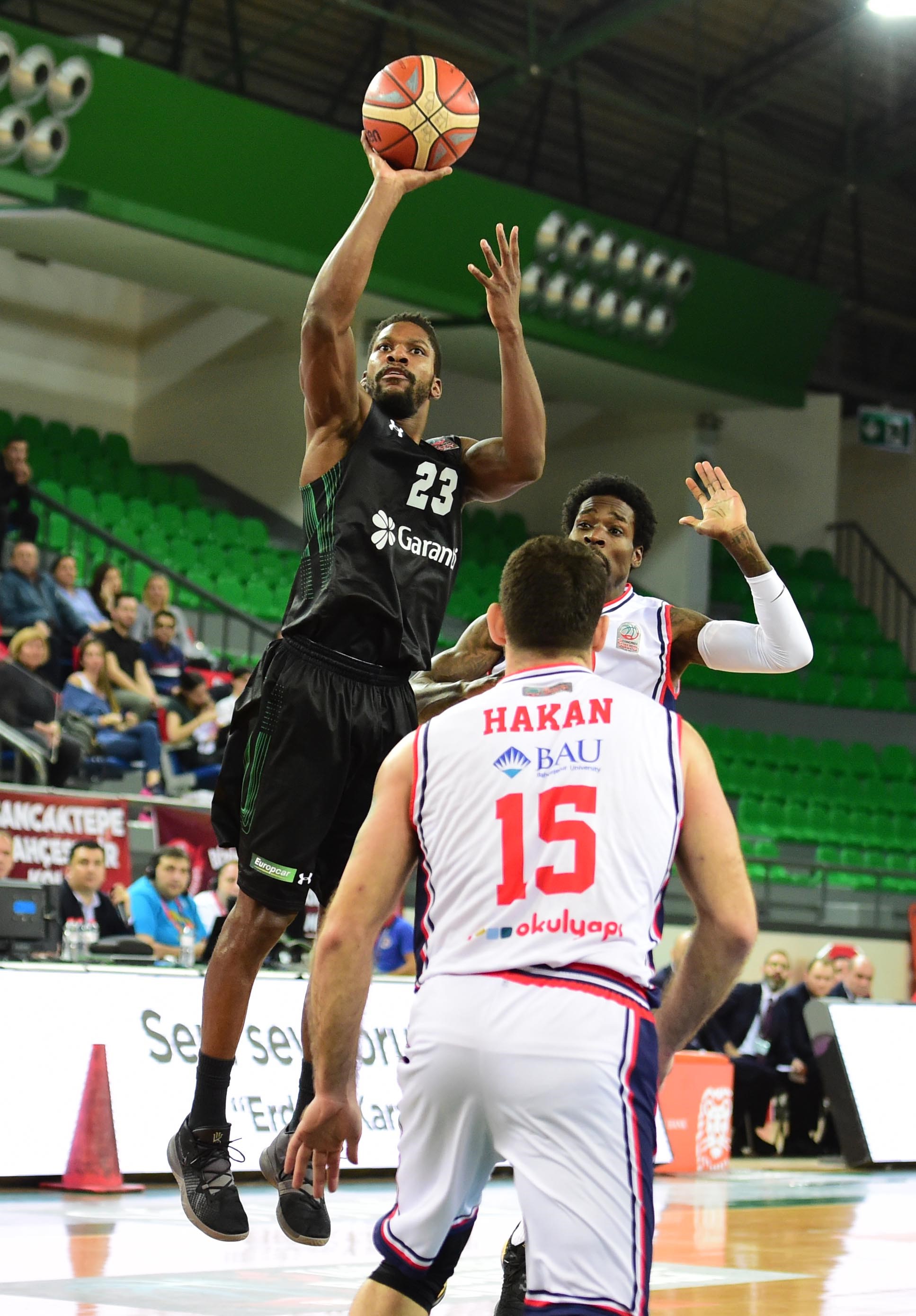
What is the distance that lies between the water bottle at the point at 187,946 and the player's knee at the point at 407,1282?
6515 mm

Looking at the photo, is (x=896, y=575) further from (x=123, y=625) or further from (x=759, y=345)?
(x=123, y=625)

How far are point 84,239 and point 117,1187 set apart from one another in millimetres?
12254

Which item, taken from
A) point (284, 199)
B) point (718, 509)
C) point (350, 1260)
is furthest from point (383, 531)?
point (284, 199)

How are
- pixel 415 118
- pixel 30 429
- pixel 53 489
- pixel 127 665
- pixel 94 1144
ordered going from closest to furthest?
1. pixel 415 118
2. pixel 94 1144
3. pixel 127 665
4. pixel 53 489
5. pixel 30 429

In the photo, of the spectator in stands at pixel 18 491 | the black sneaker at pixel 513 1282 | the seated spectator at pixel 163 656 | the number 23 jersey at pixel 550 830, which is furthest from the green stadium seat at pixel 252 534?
the number 23 jersey at pixel 550 830

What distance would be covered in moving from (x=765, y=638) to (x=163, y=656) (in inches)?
390

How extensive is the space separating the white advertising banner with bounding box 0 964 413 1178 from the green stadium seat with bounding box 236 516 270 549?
10.7m

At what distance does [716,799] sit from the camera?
3.50 metres

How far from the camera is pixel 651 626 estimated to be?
17.2 ft

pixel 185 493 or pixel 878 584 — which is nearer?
pixel 185 493

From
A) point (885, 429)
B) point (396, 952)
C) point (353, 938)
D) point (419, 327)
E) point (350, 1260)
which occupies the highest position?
point (885, 429)

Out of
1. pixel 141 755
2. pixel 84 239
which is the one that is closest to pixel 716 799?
pixel 141 755

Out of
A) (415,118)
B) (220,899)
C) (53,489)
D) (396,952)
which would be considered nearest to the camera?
(415,118)

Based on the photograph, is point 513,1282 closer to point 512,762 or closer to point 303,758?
point 303,758
